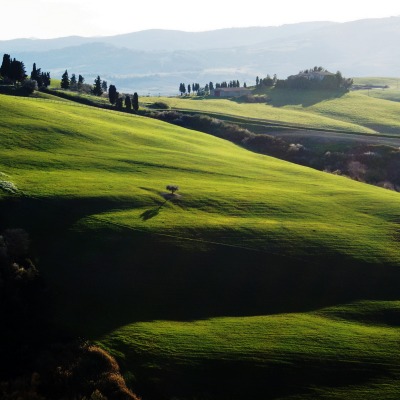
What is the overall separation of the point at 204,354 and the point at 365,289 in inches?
690

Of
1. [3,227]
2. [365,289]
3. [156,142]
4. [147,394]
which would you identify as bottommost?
[147,394]

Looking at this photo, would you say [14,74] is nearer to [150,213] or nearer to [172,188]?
[172,188]

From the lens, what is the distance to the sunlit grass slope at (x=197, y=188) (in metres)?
53.5

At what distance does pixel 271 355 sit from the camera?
38.3 metres

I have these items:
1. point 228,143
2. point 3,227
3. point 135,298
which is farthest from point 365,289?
point 228,143

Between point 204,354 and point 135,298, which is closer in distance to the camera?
point 204,354

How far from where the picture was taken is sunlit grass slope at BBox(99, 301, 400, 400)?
36.1 meters

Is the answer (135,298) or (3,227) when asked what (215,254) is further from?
(3,227)

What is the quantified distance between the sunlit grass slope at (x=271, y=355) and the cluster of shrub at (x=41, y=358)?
1.85m

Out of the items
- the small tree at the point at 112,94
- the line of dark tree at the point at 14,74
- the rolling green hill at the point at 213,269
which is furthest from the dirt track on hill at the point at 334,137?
the line of dark tree at the point at 14,74

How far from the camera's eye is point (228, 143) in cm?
11031

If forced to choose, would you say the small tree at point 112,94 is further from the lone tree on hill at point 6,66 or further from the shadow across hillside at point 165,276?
the shadow across hillside at point 165,276

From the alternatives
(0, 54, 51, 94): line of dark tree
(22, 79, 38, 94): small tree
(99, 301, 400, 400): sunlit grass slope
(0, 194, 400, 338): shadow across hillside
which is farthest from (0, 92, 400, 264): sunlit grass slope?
(0, 54, 51, 94): line of dark tree

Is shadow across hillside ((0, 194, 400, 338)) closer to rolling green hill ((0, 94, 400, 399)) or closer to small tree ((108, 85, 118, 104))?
rolling green hill ((0, 94, 400, 399))
